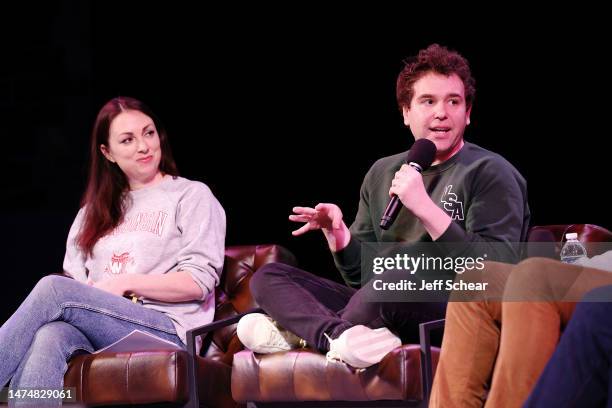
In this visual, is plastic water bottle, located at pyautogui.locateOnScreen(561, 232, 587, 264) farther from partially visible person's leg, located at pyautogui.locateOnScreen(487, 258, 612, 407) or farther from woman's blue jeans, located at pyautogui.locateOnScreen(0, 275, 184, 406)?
woman's blue jeans, located at pyautogui.locateOnScreen(0, 275, 184, 406)

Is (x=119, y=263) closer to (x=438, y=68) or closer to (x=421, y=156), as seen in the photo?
(x=421, y=156)

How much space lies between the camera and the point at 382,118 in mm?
3057

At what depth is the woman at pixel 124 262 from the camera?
2.38 metres

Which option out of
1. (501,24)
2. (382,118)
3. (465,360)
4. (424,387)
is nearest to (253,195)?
(382,118)

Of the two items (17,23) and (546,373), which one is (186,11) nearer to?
(17,23)

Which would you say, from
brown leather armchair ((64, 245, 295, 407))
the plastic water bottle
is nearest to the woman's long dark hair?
brown leather armchair ((64, 245, 295, 407))

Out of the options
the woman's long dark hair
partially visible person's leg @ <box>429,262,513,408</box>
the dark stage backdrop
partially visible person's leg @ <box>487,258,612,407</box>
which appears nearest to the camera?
partially visible person's leg @ <box>487,258,612,407</box>

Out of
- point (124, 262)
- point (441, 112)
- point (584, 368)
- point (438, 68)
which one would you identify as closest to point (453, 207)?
point (441, 112)

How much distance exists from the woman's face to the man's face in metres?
0.95

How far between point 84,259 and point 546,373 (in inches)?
71.9

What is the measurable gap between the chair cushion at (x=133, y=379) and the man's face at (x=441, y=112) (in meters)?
0.95

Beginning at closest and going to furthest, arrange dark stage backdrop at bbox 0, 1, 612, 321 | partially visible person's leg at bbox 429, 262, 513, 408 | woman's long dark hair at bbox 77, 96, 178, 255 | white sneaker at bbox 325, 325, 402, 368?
partially visible person's leg at bbox 429, 262, 513, 408, white sneaker at bbox 325, 325, 402, 368, dark stage backdrop at bbox 0, 1, 612, 321, woman's long dark hair at bbox 77, 96, 178, 255

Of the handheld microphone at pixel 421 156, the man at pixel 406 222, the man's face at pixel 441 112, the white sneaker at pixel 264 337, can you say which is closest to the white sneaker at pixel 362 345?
the man at pixel 406 222

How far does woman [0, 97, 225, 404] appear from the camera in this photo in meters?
2.38
